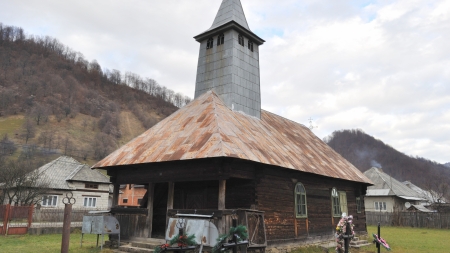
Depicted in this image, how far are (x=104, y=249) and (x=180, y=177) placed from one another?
3.79 m

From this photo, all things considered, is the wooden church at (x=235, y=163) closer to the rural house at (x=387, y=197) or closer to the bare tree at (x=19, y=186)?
the bare tree at (x=19, y=186)

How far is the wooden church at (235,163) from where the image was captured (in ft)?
34.4

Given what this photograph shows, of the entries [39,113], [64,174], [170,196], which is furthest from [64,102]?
[170,196]

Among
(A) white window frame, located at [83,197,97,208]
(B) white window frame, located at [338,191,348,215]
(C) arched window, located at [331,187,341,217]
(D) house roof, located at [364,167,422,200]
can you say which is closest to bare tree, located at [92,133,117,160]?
(A) white window frame, located at [83,197,97,208]

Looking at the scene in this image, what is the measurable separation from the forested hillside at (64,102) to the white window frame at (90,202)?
30.5m

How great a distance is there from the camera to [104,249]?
39.1 ft

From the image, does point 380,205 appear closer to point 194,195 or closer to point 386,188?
point 386,188

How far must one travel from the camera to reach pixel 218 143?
10.1 meters

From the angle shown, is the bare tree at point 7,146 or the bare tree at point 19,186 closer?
the bare tree at point 19,186

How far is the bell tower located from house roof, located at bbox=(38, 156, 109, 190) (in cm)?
1967

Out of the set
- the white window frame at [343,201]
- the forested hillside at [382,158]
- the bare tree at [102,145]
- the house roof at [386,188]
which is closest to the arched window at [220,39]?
the white window frame at [343,201]

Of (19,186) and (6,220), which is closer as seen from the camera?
(6,220)

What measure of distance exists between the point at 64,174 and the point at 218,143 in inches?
1026

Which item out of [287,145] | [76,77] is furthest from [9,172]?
Result: [76,77]
